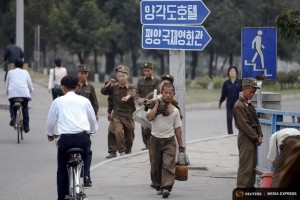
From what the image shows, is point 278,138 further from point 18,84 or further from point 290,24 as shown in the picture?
point 18,84

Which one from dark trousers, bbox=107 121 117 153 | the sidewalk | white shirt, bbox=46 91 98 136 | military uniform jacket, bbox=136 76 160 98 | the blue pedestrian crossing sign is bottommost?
the sidewalk

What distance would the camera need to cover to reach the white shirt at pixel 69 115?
12.2m

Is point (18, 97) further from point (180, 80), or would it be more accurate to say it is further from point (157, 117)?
point (157, 117)

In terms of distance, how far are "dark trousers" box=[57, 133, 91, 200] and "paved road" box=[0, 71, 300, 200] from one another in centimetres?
182

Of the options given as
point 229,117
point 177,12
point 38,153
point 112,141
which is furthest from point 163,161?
point 229,117

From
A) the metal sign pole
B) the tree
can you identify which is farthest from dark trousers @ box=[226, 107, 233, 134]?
the tree

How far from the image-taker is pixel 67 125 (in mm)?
12195

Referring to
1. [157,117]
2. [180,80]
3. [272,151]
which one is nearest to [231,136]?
[180,80]

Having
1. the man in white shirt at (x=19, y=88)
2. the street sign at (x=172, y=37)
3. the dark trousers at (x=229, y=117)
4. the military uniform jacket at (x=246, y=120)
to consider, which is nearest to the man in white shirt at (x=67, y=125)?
the military uniform jacket at (x=246, y=120)

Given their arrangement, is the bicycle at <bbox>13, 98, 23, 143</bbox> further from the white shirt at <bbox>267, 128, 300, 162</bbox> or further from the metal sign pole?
the white shirt at <bbox>267, 128, 300, 162</bbox>

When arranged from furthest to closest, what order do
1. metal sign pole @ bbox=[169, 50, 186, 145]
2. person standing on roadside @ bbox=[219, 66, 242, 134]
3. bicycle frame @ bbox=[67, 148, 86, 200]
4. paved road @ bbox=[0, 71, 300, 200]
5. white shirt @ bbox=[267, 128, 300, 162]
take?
1. person standing on roadside @ bbox=[219, 66, 242, 134]
2. metal sign pole @ bbox=[169, 50, 186, 145]
3. paved road @ bbox=[0, 71, 300, 200]
4. bicycle frame @ bbox=[67, 148, 86, 200]
5. white shirt @ bbox=[267, 128, 300, 162]

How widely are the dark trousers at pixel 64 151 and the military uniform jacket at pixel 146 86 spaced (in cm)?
716

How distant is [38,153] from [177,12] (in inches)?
185

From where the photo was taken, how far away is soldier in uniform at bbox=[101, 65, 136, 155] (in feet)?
62.6
